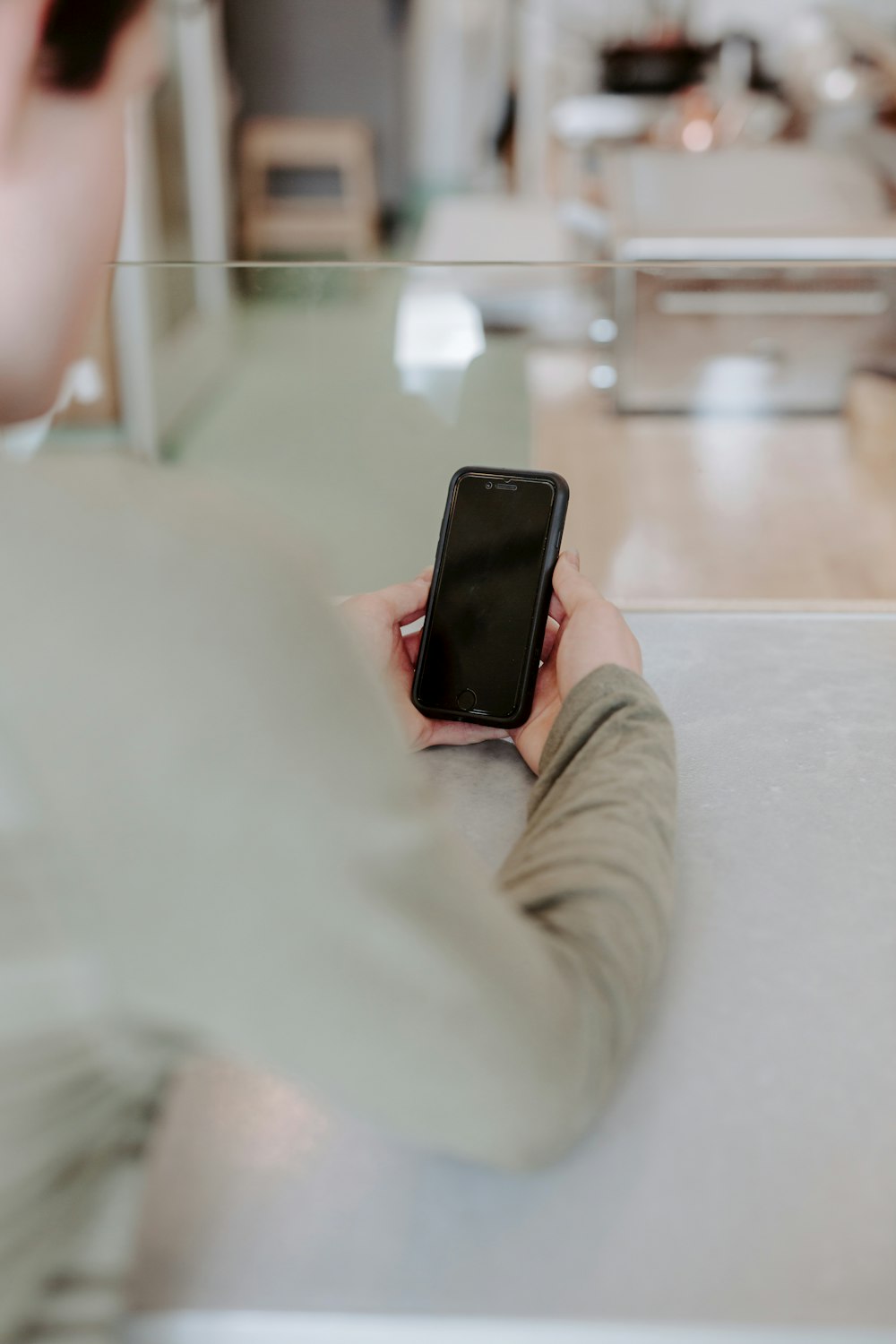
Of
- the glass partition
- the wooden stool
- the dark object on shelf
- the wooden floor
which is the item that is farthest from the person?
the wooden stool

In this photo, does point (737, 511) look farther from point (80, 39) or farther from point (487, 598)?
point (80, 39)

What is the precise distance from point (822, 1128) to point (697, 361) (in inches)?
39.9

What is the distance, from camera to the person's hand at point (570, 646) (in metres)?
0.52

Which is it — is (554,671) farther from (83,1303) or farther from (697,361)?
(697,361)

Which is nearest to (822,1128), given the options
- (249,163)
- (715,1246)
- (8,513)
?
(715,1246)

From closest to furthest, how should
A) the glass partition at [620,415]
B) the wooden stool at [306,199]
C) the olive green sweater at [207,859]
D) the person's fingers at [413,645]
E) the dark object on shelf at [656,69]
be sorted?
the olive green sweater at [207,859]
the person's fingers at [413,645]
the glass partition at [620,415]
the dark object on shelf at [656,69]
the wooden stool at [306,199]

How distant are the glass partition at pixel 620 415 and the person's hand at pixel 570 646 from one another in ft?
0.43

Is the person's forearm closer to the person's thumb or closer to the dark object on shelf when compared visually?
the person's thumb

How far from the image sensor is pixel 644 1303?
13.0 inches

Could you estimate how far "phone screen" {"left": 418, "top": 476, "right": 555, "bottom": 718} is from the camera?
59cm

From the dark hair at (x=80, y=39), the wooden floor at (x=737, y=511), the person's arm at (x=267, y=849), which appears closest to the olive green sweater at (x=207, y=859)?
the person's arm at (x=267, y=849)

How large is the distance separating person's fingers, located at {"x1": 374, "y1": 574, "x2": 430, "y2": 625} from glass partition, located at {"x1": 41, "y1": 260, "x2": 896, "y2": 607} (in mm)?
78

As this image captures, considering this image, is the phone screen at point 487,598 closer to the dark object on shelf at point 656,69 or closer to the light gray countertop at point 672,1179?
the light gray countertop at point 672,1179

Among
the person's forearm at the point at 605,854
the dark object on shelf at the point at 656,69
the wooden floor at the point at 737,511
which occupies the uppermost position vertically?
the dark object on shelf at the point at 656,69
